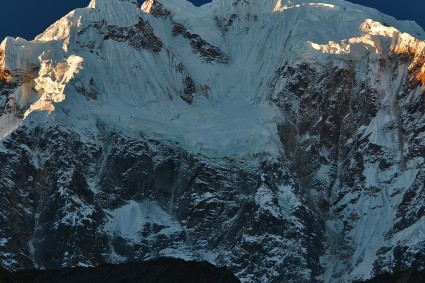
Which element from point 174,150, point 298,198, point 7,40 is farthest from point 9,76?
point 298,198

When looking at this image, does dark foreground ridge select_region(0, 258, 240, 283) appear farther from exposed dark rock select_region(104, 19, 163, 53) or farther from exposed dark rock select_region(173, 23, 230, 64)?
exposed dark rock select_region(173, 23, 230, 64)

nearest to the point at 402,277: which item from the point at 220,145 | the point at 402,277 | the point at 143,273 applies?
the point at 402,277

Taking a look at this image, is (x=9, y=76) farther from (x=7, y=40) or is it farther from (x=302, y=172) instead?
(x=302, y=172)

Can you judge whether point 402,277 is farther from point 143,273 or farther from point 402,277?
point 143,273

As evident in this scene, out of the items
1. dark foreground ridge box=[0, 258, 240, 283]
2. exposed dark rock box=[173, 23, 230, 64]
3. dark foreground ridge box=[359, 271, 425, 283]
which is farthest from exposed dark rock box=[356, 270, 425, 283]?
exposed dark rock box=[173, 23, 230, 64]

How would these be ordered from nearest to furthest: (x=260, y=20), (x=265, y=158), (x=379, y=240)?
(x=379, y=240)
(x=265, y=158)
(x=260, y=20)

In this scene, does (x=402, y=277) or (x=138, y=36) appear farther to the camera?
(x=138, y=36)

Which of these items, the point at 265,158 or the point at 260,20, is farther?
the point at 260,20
